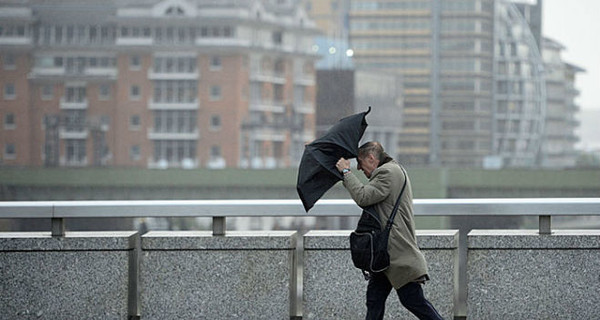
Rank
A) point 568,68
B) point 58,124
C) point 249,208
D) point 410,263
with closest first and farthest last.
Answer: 1. point 410,263
2. point 249,208
3. point 58,124
4. point 568,68

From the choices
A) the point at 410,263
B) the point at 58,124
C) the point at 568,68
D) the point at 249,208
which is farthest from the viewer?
the point at 568,68

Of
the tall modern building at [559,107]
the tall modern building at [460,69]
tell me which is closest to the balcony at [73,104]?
the tall modern building at [460,69]

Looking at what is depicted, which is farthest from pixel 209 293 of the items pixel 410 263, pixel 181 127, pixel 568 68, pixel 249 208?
pixel 568 68

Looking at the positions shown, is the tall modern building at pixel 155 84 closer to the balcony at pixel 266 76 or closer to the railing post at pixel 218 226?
the balcony at pixel 266 76

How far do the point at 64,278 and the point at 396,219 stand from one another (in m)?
2.81

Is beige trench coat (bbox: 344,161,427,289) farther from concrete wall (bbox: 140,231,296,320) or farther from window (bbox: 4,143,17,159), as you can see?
window (bbox: 4,143,17,159)

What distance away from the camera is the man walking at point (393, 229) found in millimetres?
6094

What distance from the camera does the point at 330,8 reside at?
4006 inches

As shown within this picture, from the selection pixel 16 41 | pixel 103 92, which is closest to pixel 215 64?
pixel 103 92

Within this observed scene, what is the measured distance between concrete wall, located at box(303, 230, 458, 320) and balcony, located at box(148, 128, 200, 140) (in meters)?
89.1

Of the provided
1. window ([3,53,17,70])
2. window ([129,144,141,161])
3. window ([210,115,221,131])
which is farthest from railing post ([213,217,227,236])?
window ([3,53,17,70])

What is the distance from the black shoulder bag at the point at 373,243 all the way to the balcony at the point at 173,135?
9051cm

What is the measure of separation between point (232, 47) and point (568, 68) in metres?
33.0

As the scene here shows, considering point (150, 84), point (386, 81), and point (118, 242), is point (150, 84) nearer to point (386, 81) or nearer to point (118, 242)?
point (386, 81)
